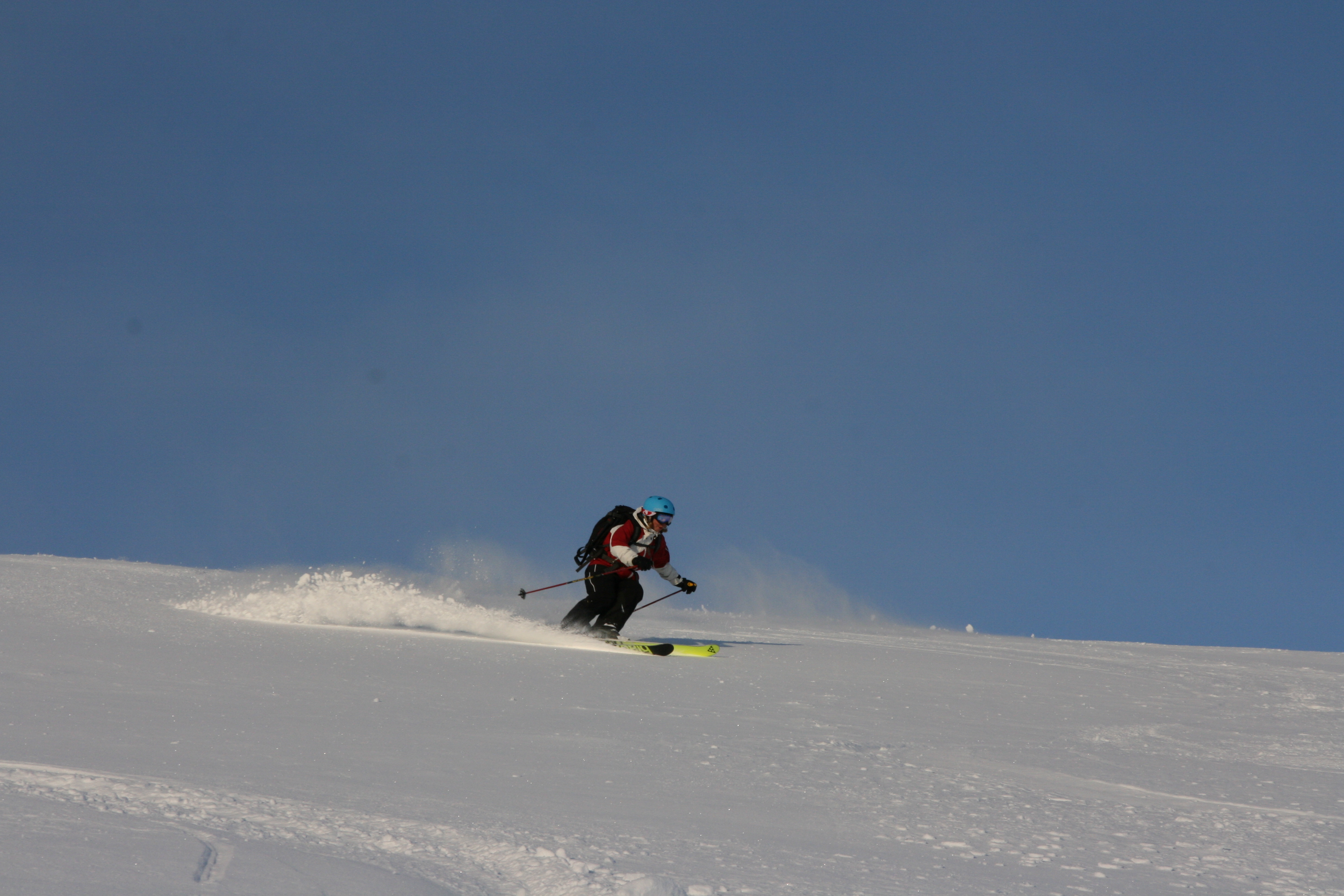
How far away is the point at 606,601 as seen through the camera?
11398 millimetres

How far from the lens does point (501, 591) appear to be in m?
16.2

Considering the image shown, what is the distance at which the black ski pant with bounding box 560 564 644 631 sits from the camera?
1138cm

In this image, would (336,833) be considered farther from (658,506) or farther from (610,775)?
(658,506)

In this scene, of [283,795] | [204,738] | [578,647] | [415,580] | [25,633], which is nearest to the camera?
[283,795]

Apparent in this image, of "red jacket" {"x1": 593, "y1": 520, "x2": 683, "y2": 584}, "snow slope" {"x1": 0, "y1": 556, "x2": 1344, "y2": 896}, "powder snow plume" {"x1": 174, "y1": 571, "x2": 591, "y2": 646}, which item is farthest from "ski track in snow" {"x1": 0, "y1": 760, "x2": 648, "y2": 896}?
"red jacket" {"x1": 593, "y1": 520, "x2": 683, "y2": 584}

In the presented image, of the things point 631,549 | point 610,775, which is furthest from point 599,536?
point 610,775

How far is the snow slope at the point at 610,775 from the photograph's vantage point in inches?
116

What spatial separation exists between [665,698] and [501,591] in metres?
10.1

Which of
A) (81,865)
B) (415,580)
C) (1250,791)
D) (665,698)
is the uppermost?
(415,580)

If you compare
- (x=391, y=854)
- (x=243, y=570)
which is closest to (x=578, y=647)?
(x=391, y=854)

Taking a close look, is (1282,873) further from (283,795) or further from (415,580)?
(415,580)

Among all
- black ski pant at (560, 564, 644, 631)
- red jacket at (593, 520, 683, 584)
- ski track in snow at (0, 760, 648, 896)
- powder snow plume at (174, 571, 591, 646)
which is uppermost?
red jacket at (593, 520, 683, 584)

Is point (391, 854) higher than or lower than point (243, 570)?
lower

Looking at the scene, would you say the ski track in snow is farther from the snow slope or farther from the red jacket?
the red jacket
